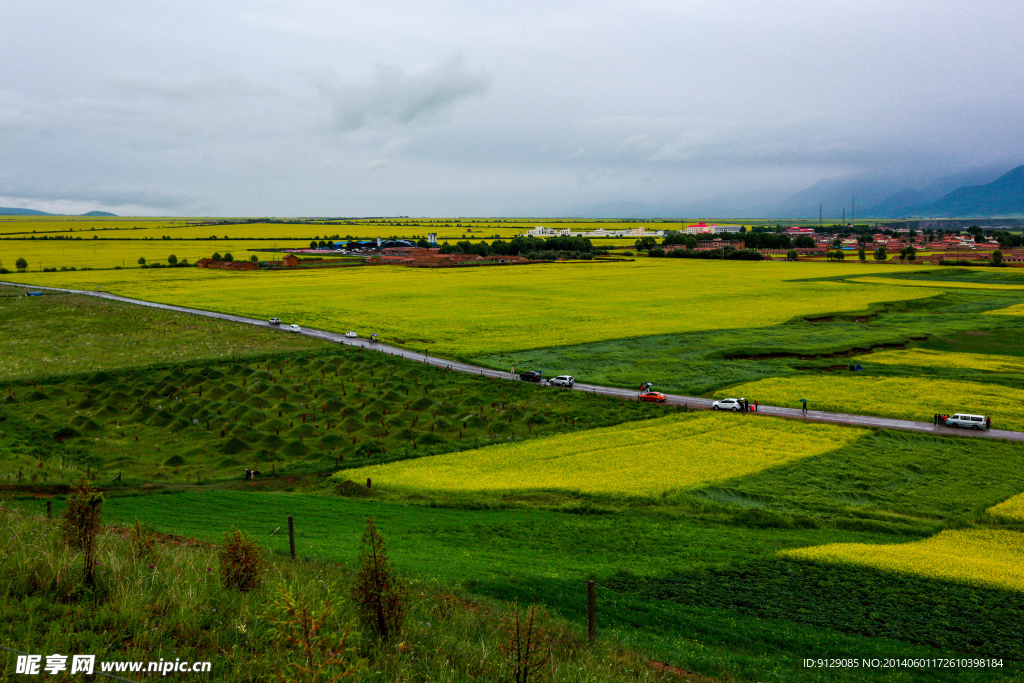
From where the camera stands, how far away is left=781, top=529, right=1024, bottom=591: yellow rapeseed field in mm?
19578

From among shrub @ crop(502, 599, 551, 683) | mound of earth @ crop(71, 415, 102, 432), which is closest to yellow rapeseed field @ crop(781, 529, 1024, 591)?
shrub @ crop(502, 599, 551, 683)

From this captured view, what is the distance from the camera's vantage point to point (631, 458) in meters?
32.3

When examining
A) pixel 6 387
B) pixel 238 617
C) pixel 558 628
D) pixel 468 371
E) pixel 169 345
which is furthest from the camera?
pixel 169 345

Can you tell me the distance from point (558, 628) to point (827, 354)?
48691mm

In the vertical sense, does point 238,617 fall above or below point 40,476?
above

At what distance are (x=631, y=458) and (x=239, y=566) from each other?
23342 mm

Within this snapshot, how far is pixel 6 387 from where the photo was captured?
43781 mm

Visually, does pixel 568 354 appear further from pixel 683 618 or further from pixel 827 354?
pixel 683 618

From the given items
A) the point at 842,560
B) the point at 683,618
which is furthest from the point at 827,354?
the point at 683,618

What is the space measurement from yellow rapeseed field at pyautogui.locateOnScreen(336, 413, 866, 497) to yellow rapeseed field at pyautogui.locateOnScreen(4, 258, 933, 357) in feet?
71.4

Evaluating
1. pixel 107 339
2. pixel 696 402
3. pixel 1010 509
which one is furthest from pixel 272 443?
pixel 107 339

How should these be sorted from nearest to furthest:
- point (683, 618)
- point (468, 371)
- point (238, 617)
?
1. point (238, 617)
2. point (683, 618)
3. point (468, 371)

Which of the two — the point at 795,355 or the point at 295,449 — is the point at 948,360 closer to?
the point at 795,355

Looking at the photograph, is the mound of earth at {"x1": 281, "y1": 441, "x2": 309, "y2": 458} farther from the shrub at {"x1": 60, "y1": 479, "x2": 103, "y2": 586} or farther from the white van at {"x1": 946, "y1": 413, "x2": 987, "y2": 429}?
the white van at {"x1": 946, "y1": 413, "x2": 987, "y2": 429}
